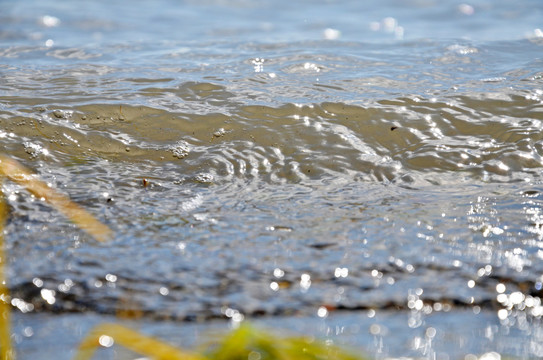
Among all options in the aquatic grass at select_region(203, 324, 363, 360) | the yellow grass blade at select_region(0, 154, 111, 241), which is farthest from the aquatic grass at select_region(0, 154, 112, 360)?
the aquatic grass at select_region(203, 324, 363, 360)

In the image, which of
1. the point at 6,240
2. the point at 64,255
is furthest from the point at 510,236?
the point at 6,240

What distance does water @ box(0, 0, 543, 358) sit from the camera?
6.27 feet

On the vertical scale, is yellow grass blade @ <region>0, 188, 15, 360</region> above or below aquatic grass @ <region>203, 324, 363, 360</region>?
below

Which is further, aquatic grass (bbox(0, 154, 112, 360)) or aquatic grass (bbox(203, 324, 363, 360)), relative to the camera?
aquatic grass (bbox(0, 154, 112, 360))

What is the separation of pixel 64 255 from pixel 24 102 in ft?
7.56

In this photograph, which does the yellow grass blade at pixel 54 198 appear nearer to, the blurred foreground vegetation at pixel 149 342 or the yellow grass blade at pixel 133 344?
the blurred foreground vegetation at pixel 149 342

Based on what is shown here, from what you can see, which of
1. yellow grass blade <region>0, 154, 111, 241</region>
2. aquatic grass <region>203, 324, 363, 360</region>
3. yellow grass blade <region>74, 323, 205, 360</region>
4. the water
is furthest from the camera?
yellow grass blade <region>0, 154, 111, 241</region>

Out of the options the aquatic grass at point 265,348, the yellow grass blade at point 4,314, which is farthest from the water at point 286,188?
the aquatic grass at point 265,348

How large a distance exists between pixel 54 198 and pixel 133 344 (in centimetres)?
146

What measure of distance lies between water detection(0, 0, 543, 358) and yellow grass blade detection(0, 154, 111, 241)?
5 cm

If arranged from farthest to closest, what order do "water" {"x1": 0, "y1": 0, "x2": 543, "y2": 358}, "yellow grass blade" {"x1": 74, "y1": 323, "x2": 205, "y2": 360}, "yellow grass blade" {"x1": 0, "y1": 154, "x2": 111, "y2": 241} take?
1. "yellow grass blade" {"x1": 0, "y1": 154, "x2": 111, "y2": 241}
2. "water" {"x1": 0, "y1": 0, "x2": 543, "y2": 358}
3. "yellow grass blade" {"x1": 74, "y1": 323, "x2": 205, "y2": 360}

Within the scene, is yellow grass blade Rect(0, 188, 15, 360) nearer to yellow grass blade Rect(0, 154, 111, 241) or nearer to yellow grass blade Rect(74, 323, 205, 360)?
yellow grass blade Rect(74, 323, 205, 360)

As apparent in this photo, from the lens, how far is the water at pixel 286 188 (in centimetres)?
191

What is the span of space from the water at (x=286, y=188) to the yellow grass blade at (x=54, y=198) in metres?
0.05
